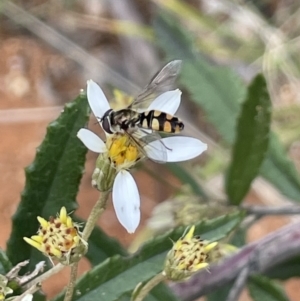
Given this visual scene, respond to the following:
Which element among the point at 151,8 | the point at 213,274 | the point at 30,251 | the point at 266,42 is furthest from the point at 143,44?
the point at 30,251

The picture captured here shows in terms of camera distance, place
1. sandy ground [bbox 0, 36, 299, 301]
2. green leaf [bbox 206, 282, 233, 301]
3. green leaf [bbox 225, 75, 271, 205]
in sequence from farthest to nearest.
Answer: sandy ground [bbox 0, 36, 299, 301], green leaf [bbox 206, 282, 233, 301], green leaf [bbox 225, 75, 271, 205]

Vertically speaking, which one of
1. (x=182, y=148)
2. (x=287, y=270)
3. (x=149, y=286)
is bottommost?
(x=287, y=270)

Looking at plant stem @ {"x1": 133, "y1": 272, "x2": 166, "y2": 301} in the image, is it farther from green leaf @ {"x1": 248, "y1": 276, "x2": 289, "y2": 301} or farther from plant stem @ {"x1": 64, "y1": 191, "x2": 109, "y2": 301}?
green leaf @ {"x1": 248, "y1": 276, "x2": 289, "y2": 301}

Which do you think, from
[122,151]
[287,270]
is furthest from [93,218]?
[287,270]

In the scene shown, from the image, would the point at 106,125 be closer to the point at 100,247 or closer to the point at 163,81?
the point at 163,81

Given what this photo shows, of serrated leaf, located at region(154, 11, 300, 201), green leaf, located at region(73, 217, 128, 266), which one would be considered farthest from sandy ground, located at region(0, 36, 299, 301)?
green leaf, located at region(73, 217, 128, 266)
